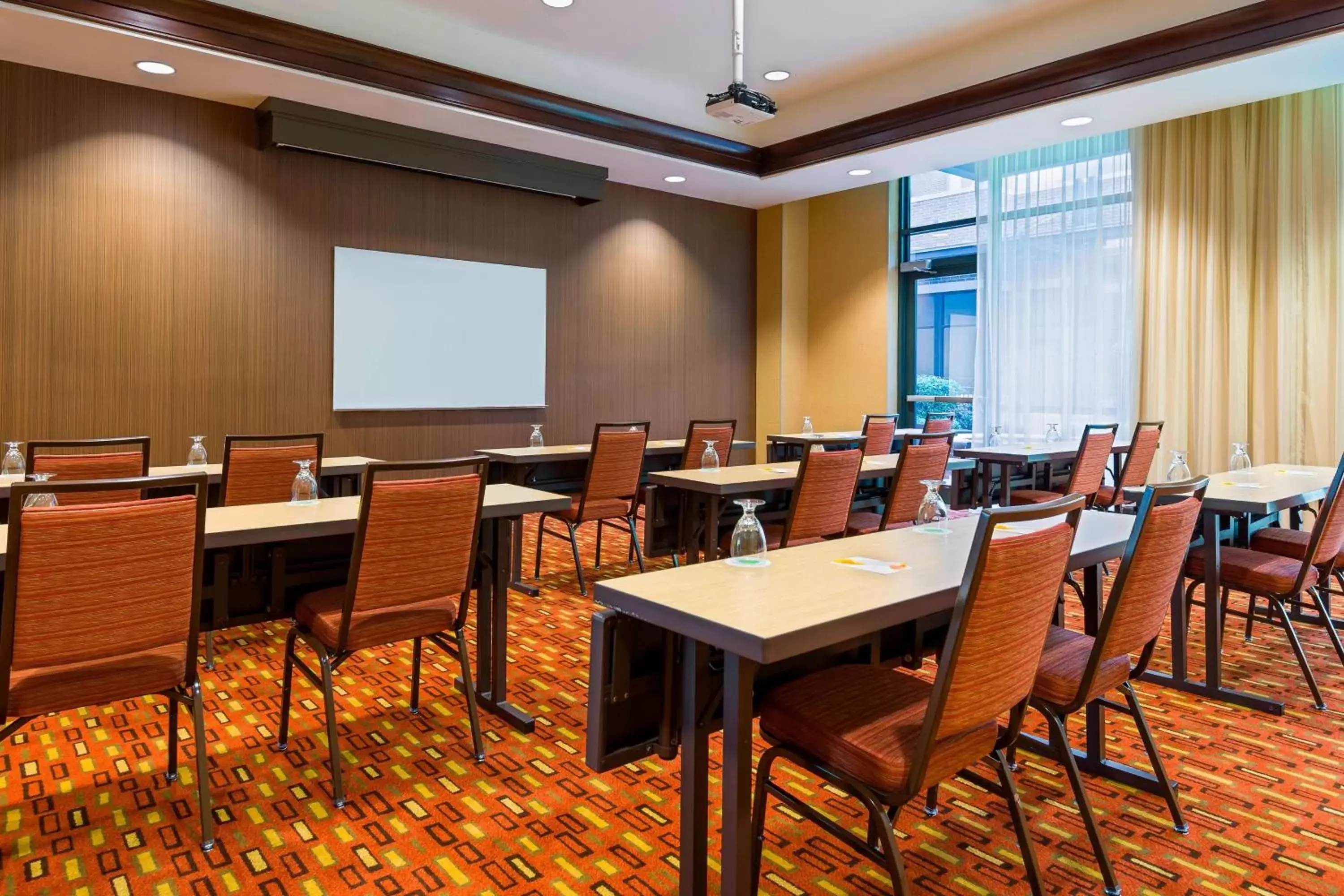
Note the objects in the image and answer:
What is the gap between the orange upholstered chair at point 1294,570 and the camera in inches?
118

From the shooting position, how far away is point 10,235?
498 centimetres

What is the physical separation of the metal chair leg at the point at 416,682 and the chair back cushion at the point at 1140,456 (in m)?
4.25

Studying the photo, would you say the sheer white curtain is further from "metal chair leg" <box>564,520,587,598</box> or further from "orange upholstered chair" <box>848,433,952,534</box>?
"metal chair leg" <box>564,520,587,598</box>

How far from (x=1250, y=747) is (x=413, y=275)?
19.5 ft

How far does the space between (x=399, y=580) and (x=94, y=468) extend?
171 centimetres

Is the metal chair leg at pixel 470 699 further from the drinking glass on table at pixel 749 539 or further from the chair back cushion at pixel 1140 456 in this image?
the chair back cushion at pixel 1140 456

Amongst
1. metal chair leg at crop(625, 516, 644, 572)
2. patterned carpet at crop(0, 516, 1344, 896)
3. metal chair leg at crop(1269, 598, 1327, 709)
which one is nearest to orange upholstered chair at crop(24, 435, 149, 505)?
patterned carpet at crop(0, 516, 1344, 896)

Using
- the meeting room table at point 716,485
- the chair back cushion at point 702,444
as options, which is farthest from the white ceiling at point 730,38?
the meeting room table at point 716,485

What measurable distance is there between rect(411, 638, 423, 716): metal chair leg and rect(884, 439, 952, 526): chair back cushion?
218cm

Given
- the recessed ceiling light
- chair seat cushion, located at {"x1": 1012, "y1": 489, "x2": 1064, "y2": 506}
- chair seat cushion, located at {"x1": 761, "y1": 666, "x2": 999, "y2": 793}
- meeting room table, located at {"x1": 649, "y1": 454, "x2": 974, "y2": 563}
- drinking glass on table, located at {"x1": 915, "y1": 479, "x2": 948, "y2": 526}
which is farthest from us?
chair seat cushion, located at {"x1": 1012, "y1": 489, "x2": 1064, "y2": 506}

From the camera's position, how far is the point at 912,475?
Answer: 158 inches

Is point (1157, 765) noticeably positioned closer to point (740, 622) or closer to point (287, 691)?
point (740, 622)

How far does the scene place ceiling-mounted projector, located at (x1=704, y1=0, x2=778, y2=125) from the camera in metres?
4.34

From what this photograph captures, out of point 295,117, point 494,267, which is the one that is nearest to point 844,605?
point 295,117
